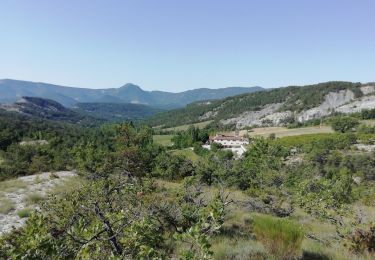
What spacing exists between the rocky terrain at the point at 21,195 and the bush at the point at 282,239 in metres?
7.48

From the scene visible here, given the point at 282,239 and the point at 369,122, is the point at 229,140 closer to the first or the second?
the point at 369,122

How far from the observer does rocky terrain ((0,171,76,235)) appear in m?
12.6

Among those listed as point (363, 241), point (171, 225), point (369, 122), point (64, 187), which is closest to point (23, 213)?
point (64, 187)

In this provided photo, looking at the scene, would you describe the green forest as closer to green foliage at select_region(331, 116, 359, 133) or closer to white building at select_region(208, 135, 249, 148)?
white building at select_region(208, 135, 249, 148)

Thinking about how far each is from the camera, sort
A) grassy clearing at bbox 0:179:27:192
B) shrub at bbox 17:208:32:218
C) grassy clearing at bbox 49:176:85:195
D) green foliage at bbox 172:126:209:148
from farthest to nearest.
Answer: green foliage at bbox 172:126:209:148 → grassy clearing at bbox 0:179:27:192 → grassy clearing at bbox 49:176:85:195 → shrub at bbox 17:208:32:218

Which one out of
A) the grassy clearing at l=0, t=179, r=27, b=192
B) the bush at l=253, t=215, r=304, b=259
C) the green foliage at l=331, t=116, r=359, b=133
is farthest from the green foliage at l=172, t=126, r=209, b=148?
the bush at l=253, t=215, r=304, b=259

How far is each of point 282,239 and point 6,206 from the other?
1253cm

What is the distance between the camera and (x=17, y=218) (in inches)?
509

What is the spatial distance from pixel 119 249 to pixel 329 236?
275 inches

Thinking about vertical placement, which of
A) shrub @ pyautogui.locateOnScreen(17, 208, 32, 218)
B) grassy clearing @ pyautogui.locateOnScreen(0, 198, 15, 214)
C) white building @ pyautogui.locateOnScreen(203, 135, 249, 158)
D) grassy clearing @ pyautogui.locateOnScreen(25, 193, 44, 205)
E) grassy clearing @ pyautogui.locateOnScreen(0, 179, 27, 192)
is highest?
shrub @ pyautogui.locateOnScreen(17, 208, 32, 218)

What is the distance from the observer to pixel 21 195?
17.4 metres

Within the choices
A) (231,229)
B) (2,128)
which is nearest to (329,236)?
(231,229)

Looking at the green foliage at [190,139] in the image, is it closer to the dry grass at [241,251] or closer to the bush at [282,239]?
the dry grass at [241,251]

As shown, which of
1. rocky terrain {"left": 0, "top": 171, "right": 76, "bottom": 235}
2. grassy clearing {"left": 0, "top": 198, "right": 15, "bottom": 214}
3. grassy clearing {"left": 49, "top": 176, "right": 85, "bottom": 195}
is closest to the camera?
rocky terrain {"left": 0, "top": 171, "right": 76, "bottom": 235}
